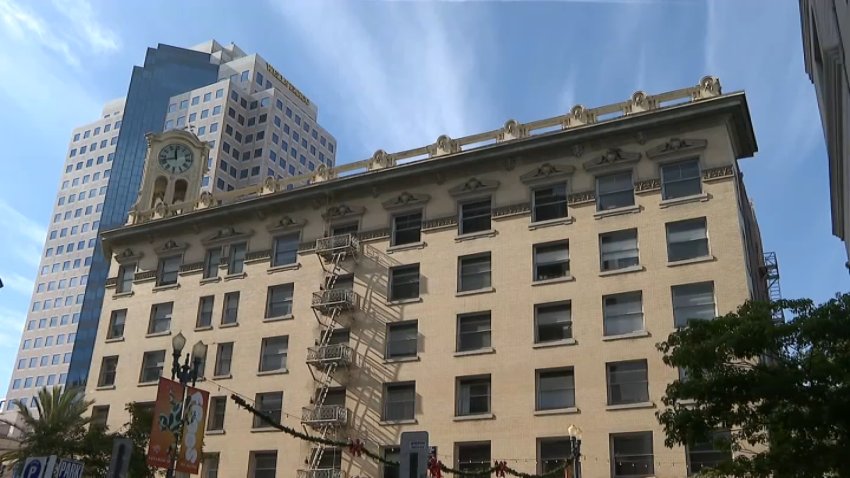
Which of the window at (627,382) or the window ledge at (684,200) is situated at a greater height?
the window ledge at (684,200)

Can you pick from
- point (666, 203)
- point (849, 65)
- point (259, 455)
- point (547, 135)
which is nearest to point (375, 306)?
point (259, 455)

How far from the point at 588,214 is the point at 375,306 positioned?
11.0 metres

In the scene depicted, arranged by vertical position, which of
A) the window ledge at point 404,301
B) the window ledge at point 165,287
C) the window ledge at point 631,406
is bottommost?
the window ledge at point 631,406

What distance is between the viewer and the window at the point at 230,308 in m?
42.0

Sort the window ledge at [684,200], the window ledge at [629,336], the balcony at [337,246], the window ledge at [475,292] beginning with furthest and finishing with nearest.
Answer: the balcony at [337,246] < the window ledge at [475,292] < the window ledge at [684,200] < the window ledge at [629,336]

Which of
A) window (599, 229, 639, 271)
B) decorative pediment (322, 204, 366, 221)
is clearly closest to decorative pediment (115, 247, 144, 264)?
decorative pediment (322, 204, 366, 221)

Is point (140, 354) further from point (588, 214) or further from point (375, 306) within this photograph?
point (588, 214)

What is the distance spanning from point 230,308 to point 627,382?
21.4 metres

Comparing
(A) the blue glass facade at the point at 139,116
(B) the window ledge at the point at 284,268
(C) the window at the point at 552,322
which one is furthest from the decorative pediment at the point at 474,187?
(A) the blue glass facade at the point at 139,116

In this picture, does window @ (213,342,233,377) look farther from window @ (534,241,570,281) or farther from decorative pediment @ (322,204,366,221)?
window @ (534,241,570,281)

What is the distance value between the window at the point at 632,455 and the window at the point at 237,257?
72.4 feet

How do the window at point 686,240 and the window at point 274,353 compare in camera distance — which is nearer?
the window at point 686,240

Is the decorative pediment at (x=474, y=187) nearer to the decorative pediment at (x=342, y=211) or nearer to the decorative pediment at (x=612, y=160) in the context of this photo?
the decorative pediment at (x=612, y=160)

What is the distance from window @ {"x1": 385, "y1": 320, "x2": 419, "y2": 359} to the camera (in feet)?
120
